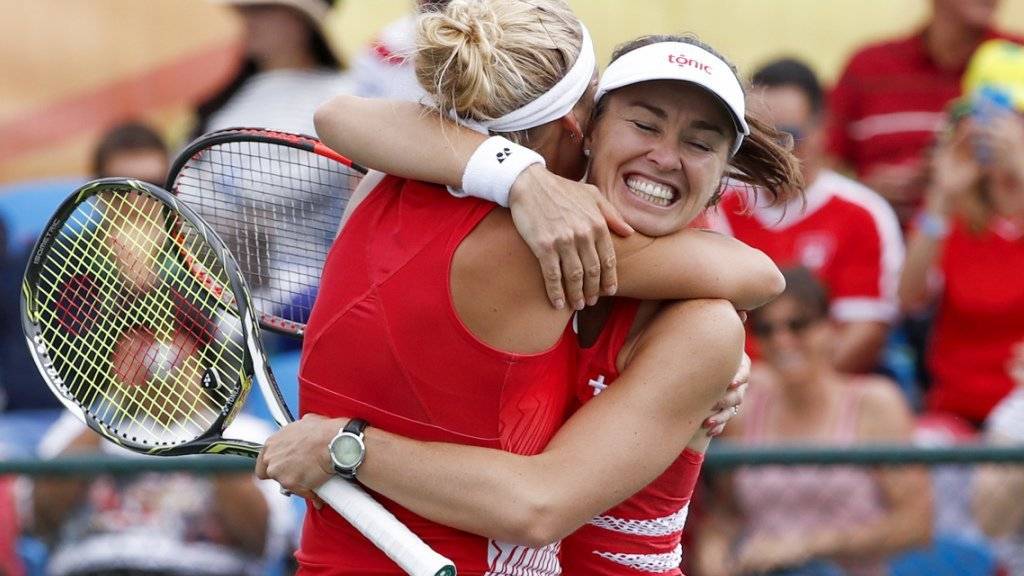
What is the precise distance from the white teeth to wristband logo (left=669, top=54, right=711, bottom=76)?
0.65 feet

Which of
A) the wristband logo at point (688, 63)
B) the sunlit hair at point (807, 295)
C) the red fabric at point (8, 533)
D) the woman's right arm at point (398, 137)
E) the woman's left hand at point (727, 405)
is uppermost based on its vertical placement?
the wristband logo at point (688, 63)

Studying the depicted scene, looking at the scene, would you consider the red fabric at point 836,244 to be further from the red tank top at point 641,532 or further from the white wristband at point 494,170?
the white wristband at point 494,170

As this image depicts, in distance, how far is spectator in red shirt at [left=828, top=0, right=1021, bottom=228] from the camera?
5.82 metres

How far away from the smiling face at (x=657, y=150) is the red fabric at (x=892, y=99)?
3457 mm

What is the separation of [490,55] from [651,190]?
1.17ft

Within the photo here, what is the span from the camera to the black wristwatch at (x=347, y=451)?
253 cm

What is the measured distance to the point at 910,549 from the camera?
15.5 ft

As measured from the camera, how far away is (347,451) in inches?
99.7

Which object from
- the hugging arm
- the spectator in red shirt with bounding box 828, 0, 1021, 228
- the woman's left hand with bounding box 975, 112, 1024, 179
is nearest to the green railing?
the woman's left hand with bounding box 975, 112, 1024, 179

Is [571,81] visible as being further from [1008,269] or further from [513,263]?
[1008,269]

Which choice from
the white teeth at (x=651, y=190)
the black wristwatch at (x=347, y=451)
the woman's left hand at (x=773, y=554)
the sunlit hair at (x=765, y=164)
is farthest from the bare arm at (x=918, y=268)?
the black wristwatch at (x=347, y=451)

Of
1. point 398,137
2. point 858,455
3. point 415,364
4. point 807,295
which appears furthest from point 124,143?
point 415,364

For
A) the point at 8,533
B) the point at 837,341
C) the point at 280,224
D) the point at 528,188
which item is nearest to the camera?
the point at 528,188

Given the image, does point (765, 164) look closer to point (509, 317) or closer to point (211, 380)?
point (509, 317)
